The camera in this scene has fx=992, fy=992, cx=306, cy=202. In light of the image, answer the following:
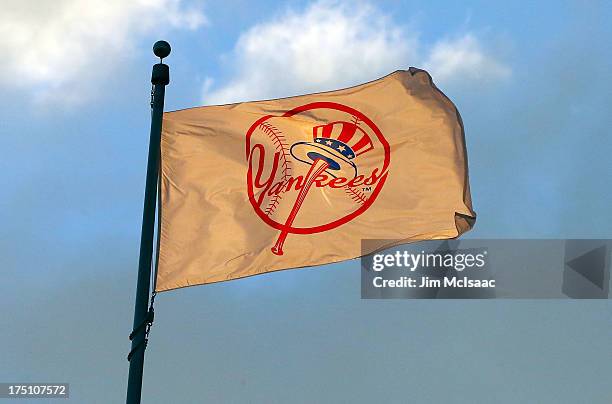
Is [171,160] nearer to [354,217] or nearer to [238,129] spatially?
[238,129]

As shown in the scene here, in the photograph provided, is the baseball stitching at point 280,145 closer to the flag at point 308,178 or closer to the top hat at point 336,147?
the flag at point 308,178

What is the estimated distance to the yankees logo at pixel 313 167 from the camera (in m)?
14.5

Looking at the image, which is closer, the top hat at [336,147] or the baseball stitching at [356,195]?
the baseball stitching at [356,195]

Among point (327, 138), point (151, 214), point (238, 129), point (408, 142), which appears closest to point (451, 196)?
point (408, 142)

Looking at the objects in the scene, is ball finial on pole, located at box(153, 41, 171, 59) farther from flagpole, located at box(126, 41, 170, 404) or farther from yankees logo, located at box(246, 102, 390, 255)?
yankees logo, located at box(246, 102, 390, 255)

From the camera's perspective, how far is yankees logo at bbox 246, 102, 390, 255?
14461 millimetres

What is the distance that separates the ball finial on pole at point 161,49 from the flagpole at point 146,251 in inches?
14.3

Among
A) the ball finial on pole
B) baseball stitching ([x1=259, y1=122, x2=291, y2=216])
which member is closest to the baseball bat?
baseball stitching ([x1=259, y1=122, x2=291, y2=216])

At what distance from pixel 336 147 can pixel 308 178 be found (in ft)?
2.53

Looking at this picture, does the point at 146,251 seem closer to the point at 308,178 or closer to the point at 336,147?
the point at 308,178

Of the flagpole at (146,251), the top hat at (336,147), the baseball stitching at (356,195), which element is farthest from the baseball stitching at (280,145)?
the flagpole at (146,251)

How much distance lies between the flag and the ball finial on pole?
100 centimetres

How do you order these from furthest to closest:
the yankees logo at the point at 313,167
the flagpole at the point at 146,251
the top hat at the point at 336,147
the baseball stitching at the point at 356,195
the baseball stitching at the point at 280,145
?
the top hat at the point at 336,147
the baseball stitching at the point at 280,145
the baseball stitching at the point at 356,195
the yankees logo at the point at 313,167
the flagpole at the point at 146,251

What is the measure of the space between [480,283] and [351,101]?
20.7ft
